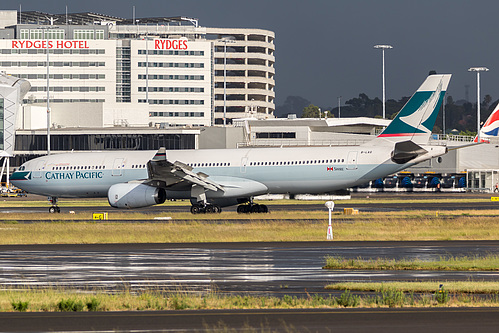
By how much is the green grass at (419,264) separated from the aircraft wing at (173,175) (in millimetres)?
24773

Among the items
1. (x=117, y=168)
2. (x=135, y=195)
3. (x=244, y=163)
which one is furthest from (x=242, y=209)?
(x=117, y=168)

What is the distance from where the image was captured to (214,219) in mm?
45375

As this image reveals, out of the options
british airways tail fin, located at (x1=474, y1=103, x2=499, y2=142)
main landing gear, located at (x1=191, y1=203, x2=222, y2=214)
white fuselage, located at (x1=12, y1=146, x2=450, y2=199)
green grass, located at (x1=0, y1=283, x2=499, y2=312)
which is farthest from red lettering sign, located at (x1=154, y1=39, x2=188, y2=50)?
green grass, located at (x1=0, y1=283, x2=499, y2=312)

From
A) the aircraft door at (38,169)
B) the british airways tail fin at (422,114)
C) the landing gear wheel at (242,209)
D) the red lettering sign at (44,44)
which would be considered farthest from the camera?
the red lettering sign at (44,44)

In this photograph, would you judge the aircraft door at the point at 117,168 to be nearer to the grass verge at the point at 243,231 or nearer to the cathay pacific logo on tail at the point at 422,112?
the grass verge at the point at 243,231

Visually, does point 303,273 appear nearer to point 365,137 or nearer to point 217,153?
point 217,153

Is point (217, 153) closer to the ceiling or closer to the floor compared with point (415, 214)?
closer to the ceiling

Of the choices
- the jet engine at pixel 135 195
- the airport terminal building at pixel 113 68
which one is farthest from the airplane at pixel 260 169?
the airport terminal building at pixel 113 68

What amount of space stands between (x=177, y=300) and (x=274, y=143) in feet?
333

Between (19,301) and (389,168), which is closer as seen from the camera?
(19,301)

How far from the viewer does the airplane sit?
48.2 metres

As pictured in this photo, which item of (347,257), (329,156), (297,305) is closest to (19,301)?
(297,305)

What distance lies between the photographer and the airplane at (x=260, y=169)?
48250 millimetres

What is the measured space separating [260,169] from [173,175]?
5.46 meters
